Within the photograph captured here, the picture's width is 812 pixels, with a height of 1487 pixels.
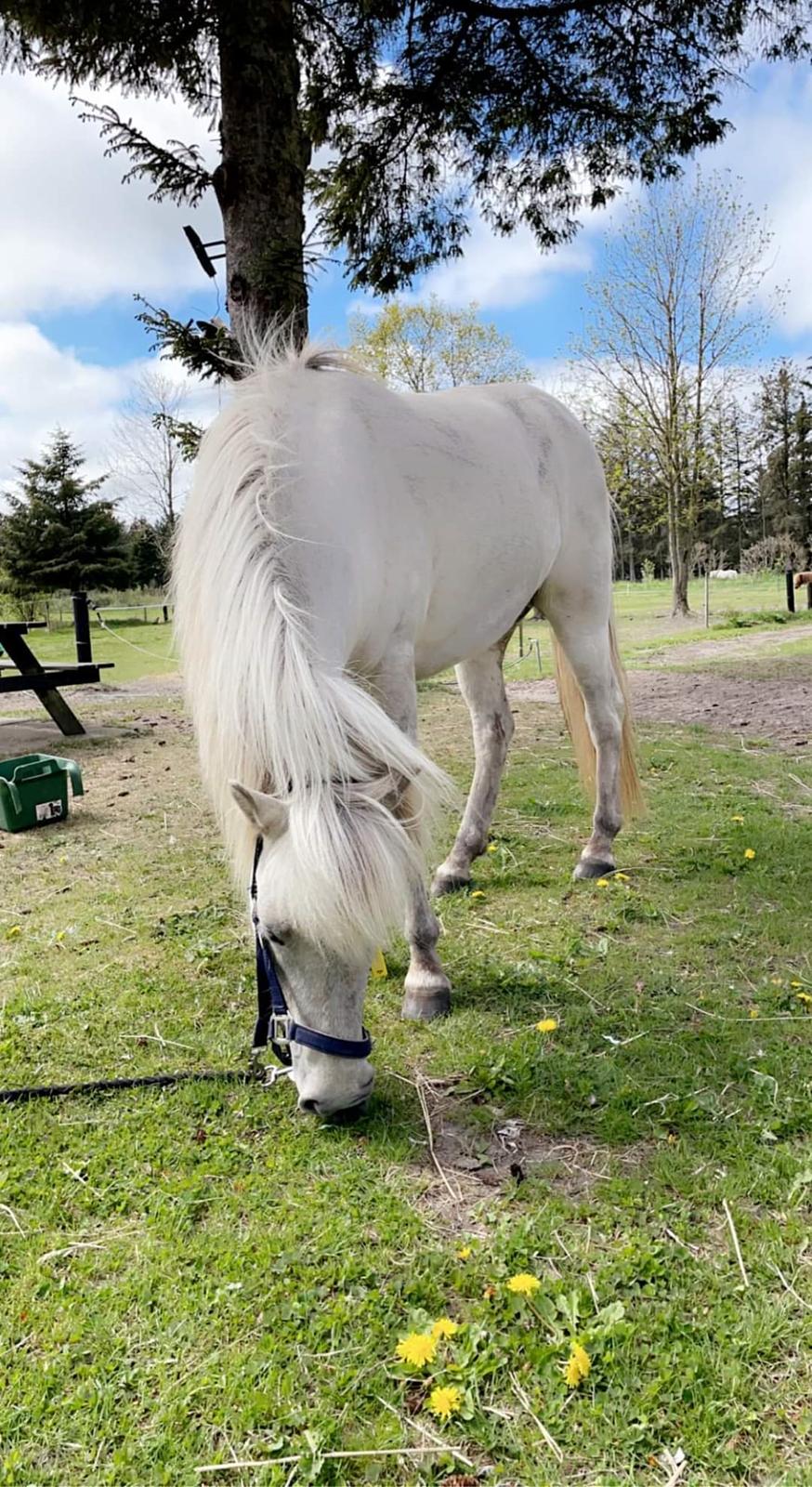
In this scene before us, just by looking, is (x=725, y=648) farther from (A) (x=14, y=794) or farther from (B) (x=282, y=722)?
(B) (x=282, y=722)

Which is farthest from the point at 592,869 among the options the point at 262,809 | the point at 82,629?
the point at 82,629

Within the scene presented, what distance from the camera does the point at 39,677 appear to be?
6.44 m

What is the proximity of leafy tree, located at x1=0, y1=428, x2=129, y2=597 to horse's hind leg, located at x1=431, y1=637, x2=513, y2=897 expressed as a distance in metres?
23.7

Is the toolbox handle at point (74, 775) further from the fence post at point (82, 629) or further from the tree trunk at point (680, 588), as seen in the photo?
the tree trunk at point (680, 588)

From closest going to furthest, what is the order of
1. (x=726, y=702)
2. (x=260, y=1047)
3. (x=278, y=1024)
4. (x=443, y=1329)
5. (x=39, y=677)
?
(x=443, y=1329)
(x=278, y=1024)
(x=260, y=1047)
(x=39, y=677)
(x=726, y=702)

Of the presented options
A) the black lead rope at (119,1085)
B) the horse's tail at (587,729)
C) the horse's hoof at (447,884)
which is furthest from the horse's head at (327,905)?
the horse's tail at (587,729)

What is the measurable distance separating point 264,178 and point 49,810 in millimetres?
3531

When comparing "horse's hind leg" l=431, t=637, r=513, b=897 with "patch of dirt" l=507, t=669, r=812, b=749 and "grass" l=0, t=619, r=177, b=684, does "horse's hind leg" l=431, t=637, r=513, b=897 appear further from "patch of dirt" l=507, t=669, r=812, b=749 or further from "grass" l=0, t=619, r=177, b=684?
"grass" l=0, t=619, r=177, b=684

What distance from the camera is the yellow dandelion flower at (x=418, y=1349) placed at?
4.37 ft

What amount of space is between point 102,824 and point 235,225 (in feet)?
10.7

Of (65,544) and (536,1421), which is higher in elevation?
(65,544)

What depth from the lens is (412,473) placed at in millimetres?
2559

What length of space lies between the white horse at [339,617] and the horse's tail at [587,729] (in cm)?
72

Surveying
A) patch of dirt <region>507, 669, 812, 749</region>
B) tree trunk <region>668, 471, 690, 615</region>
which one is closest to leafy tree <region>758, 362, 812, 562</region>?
tree trunk <region>668, 471, 690, 615</region>
